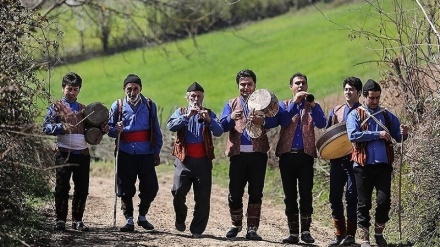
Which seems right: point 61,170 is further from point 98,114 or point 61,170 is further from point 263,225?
point 263,225

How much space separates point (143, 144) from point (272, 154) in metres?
8.94

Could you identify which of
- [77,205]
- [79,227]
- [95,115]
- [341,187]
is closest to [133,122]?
[95,115]

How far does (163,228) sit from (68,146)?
2207 millimetres

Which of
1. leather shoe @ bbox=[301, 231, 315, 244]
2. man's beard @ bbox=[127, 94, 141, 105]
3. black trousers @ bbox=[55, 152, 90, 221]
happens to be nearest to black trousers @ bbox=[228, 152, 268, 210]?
leather shoe @ bbox=[301, 231, 315, 244]

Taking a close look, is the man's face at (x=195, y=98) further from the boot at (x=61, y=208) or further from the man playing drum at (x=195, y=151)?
the boot at (x=61, y=208)

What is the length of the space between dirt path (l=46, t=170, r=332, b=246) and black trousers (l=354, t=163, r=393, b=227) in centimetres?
97

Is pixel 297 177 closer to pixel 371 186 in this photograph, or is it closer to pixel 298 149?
pixel 298 149

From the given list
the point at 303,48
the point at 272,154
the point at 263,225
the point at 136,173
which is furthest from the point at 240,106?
the point at 303,48

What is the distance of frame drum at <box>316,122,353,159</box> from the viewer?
12.3 meters

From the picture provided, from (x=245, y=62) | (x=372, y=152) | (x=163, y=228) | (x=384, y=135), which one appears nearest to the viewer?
(x=384, y=135)

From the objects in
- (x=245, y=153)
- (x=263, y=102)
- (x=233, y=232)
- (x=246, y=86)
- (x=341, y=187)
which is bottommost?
(x=233, y=232)

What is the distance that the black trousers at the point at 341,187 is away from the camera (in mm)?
12328

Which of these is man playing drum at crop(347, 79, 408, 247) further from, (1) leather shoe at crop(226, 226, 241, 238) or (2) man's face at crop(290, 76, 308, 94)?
(1) leather shoe at crop(226, 226, 241, 238)

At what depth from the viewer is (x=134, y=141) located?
41.7ft
